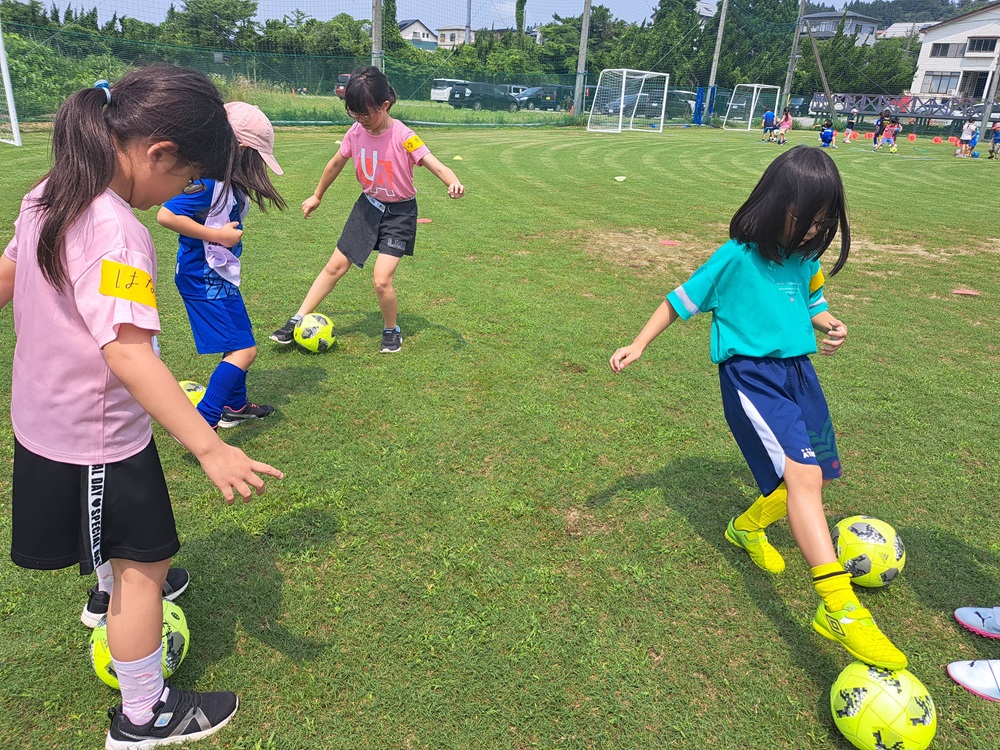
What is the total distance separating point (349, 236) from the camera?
5.22 meters

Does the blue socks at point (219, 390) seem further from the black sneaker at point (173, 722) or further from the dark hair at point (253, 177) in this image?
the black sneaker at point (173, 722)

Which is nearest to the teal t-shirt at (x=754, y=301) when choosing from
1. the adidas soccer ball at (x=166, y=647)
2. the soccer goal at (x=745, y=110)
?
the adidas soccer ball at (x=166, y=647)

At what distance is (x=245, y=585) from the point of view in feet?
9.18

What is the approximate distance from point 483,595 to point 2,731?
5.56 ft

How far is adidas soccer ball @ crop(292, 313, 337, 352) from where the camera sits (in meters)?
5.10

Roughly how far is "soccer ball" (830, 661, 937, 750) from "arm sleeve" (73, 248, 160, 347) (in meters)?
2.49

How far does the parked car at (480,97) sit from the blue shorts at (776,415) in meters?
31.5

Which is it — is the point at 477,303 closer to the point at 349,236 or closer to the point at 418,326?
the point at 418,326

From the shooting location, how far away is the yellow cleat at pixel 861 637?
2.24 metres

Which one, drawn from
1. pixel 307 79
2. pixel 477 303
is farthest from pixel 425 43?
pixel 477 303

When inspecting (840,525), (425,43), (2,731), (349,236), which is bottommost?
(2,731)

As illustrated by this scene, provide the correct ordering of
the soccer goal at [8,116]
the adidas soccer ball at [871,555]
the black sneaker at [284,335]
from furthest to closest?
the soccer goal at [8,116] < the black sneaker at [284,335] < the adidas soccer ball at [871,555]

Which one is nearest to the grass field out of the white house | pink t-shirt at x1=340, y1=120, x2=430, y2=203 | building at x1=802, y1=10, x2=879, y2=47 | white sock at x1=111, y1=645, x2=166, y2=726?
white sock at x1=111, y1=645, x2=166, y2=726

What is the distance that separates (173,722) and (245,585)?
734 mm
